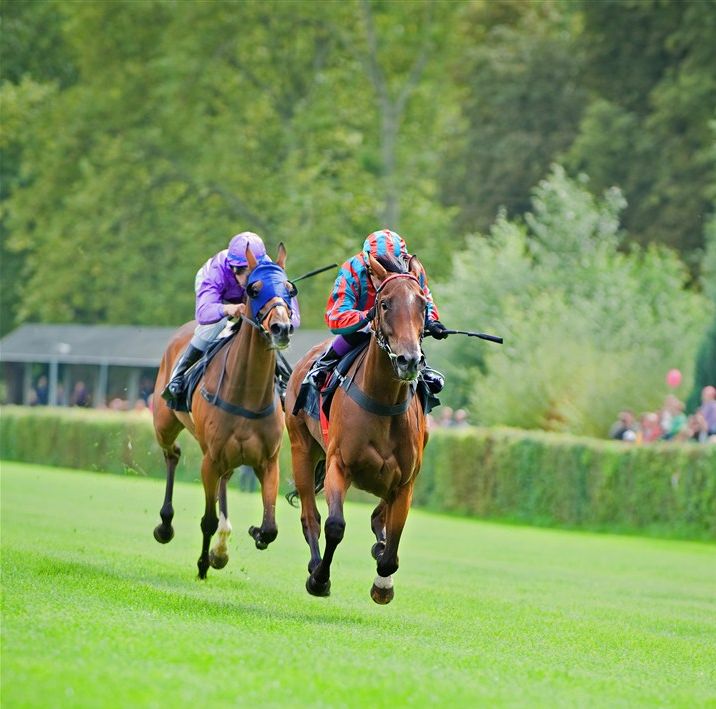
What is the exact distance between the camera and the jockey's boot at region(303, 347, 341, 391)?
1088cm

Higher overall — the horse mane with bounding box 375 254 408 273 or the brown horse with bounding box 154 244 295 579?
the horse mane with bounding box 375 254 408 273

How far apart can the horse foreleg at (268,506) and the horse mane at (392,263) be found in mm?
2135

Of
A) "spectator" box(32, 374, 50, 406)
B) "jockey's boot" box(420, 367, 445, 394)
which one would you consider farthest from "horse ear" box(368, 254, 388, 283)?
"spectator" box(32, 374, 50, 406)

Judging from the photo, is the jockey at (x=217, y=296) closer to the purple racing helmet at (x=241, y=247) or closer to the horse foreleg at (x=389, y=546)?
the purple racing helmet at (x=241, y=247)

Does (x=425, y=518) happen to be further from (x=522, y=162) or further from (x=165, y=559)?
(x=522, y=162)

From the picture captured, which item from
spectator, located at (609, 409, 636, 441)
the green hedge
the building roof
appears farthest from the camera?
the building roof

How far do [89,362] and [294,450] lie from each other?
40.5 metres

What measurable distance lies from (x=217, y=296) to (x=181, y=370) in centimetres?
76

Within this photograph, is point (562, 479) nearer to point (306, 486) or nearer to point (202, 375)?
point (202, 375)

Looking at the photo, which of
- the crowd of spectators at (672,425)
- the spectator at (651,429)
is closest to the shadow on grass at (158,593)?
the crowd of spectators at (672,425)

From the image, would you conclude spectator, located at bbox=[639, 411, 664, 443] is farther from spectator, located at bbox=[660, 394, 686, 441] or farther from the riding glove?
the riding glove

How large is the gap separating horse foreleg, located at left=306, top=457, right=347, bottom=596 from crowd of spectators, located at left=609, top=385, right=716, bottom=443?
43.6 ft

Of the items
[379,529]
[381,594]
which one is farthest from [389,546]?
[379,529]

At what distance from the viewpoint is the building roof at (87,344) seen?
164ft
